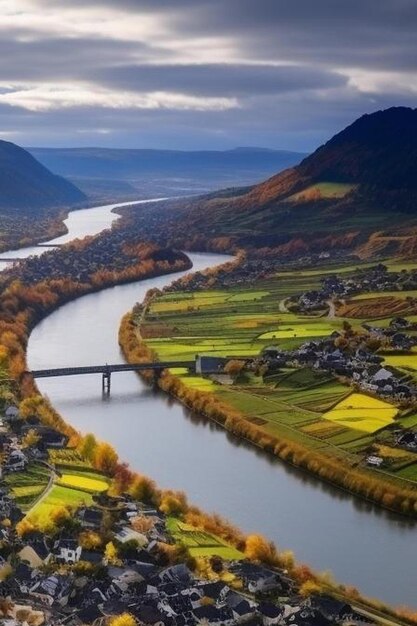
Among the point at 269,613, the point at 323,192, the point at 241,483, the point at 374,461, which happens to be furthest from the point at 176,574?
the point at 323,192

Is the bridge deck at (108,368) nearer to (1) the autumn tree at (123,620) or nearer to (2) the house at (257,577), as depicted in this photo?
(2) the house at (257,577)

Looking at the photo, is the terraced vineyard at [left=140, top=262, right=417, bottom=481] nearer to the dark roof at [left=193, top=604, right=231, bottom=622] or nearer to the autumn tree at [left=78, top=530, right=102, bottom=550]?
the autumn tree at [left=78, top=530, right=102, bottom=550]

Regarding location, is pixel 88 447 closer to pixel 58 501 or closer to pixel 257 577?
pixel 58 501

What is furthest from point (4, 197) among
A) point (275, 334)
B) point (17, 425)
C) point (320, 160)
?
point (17, 425)

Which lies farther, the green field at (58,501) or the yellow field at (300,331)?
the yellow field at (300,331)

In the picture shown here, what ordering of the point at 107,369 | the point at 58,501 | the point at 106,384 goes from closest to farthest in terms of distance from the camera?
the point at 58,501 → the point at 107,369 → the point at 106,384

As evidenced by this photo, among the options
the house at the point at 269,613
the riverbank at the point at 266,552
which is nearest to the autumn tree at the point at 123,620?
the house at the point at 269,613

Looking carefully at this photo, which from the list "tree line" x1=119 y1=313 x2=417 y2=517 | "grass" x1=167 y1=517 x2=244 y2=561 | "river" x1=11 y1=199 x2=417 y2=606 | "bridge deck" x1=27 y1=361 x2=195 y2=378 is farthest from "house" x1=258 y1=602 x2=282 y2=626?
"bridge deck" x1=27 y1=361 x2=195 y2=378
